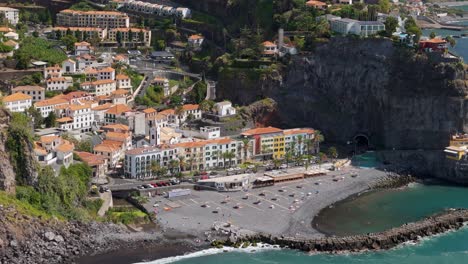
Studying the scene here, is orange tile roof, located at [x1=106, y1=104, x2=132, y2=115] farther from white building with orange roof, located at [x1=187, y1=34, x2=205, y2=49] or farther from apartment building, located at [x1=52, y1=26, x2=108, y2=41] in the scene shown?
white building with orange roof, located at [x1=187, y1=34, x2=205, y2=49]

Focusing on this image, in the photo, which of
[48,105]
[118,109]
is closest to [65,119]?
[48,105]

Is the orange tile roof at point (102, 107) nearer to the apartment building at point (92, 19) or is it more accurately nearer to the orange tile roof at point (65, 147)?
the orange tile roof at point (65, 147)

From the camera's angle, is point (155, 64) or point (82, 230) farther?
point (155, 64)

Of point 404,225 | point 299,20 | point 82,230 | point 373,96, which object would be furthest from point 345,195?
point 299,20

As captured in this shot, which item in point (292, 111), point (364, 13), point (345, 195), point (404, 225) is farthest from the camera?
point (364, 13)

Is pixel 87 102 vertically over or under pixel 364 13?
under

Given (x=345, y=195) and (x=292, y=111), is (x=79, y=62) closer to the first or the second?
(x=292, y=111)

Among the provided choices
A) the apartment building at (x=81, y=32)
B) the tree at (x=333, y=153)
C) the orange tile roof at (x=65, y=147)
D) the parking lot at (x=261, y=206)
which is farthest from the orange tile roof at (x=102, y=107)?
the apartment building at (x=81, y=32)
